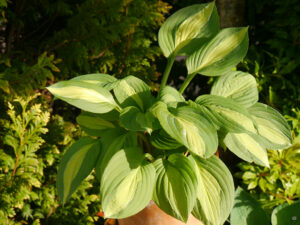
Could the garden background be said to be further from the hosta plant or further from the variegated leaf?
the variegated leaf

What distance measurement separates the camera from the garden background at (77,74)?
5.15 feet

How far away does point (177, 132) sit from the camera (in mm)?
936

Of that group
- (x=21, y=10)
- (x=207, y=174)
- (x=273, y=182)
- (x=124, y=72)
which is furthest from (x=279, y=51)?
(x=21, y=10)

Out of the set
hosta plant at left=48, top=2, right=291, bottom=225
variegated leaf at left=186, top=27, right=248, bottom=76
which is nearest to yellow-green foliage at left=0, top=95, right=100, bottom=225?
hosta plant at left=48, top=2, right=291, bottom=225

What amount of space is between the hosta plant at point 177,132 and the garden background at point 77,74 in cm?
47

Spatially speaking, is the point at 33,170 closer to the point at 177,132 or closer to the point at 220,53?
the point at 177,132

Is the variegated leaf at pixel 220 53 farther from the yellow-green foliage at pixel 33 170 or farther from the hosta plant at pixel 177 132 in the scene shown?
the yellow-green foliage at pixel 33 170

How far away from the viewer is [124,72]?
2.04 metres

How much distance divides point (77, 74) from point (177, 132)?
Answer: 124 cm

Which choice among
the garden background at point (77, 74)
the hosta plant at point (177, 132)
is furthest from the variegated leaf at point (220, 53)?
the garden background at point (77, 74)

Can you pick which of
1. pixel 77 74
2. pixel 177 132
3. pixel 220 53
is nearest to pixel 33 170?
pixel 77 74

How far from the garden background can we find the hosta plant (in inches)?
18.4

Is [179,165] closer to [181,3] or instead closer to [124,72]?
[124,72]

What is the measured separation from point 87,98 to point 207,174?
49cm
